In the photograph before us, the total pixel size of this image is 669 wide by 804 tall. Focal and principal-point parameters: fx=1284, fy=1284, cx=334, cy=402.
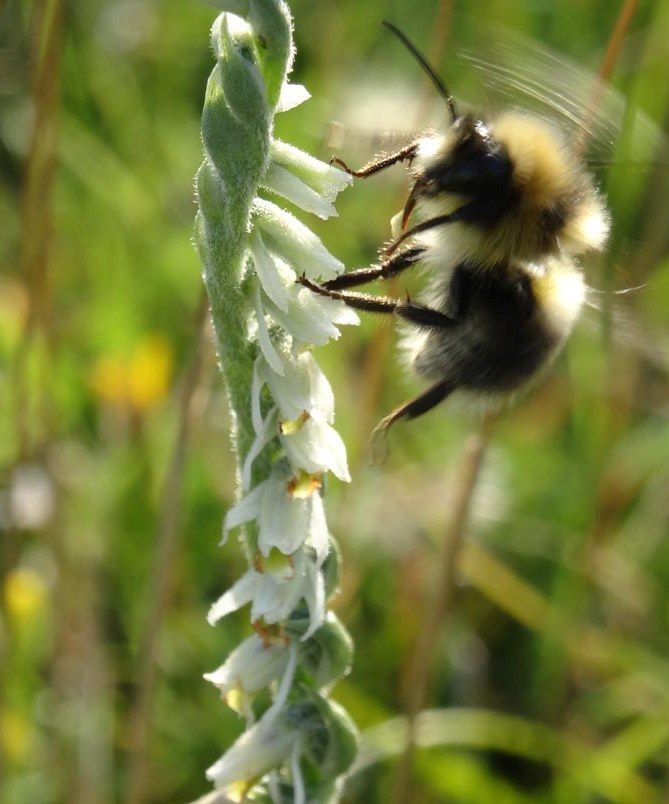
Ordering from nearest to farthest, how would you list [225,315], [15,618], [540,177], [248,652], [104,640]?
[225,315]
[248,652]
[540,177]
[15,618]
[104,640]

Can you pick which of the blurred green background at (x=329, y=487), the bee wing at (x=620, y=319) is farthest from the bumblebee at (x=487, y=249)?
the blurred green background at (x=329, y=487)

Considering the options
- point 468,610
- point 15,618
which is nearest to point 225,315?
point 15,618

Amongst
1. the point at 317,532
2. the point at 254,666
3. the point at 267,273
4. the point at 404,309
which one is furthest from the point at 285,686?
the point at 404,309

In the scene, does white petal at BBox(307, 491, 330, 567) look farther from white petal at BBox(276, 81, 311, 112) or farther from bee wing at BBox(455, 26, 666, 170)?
bee wing at BBox(455, 26, 666, 170)

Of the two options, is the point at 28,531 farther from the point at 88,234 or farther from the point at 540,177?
the point at 540,177

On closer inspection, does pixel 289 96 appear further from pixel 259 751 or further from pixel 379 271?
pixel 259 751

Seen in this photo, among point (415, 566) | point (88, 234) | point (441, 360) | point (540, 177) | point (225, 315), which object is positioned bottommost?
point (415, 566)

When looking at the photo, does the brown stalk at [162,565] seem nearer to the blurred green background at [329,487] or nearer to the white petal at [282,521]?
the blurred green background at [329,487]
